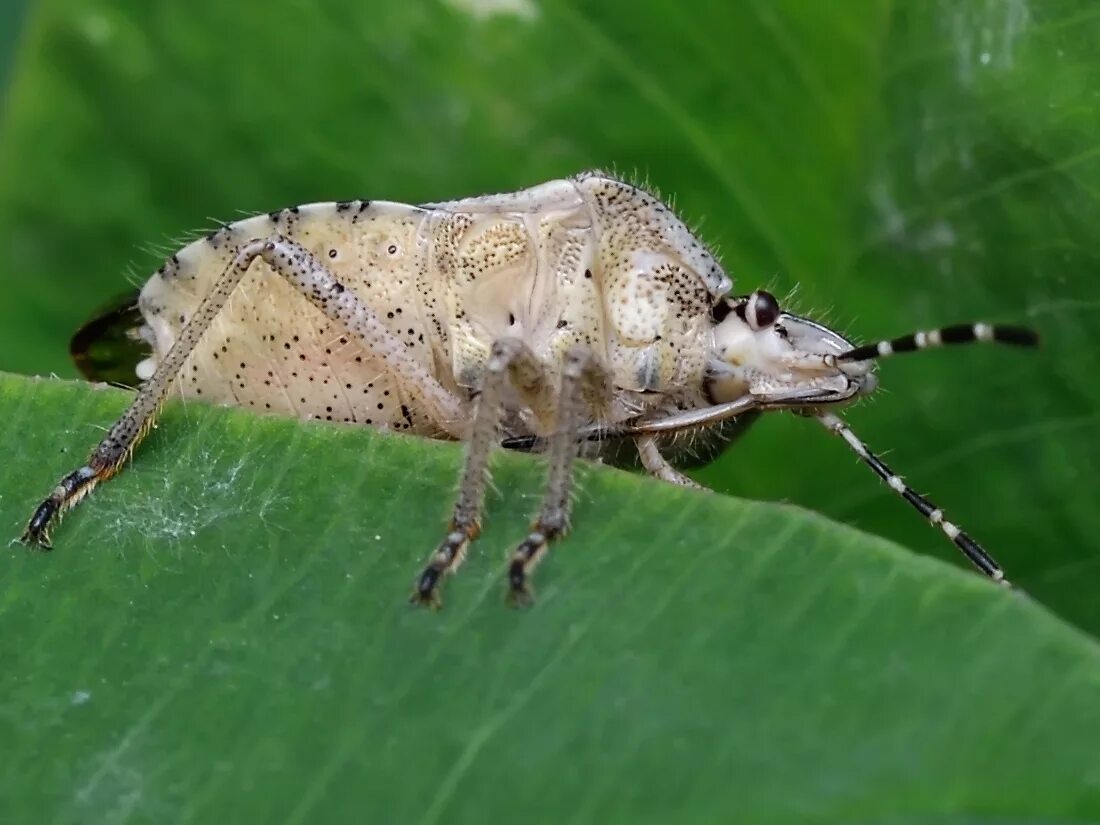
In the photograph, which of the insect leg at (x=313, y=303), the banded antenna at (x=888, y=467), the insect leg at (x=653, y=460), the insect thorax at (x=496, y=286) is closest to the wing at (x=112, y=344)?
the insect thorax at (x=496, y=286)

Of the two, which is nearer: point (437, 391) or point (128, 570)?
point (128, 570)

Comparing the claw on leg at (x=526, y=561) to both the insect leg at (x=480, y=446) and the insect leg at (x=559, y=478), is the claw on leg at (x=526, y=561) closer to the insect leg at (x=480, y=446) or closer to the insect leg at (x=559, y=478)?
the insect leg at (x=559, y=478)

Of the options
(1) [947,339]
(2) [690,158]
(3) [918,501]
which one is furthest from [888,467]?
(2) [690,158]

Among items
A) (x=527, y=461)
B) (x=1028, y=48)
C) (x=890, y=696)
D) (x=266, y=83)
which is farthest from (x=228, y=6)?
(x=890, y=696)

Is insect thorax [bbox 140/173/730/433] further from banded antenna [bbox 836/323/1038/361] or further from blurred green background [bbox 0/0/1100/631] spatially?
banded antenna [bbox 836/323/1038/361]

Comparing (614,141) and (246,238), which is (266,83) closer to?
(246,238)

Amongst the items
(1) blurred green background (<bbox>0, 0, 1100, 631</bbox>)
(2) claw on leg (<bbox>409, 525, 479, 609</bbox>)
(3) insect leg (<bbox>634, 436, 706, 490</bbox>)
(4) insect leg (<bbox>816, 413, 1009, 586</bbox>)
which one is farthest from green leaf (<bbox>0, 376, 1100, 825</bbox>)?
(1) blurred green background (<bbox>0, 0, 1100, 631</bbox>)

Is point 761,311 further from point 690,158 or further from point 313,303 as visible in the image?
point 313,303
